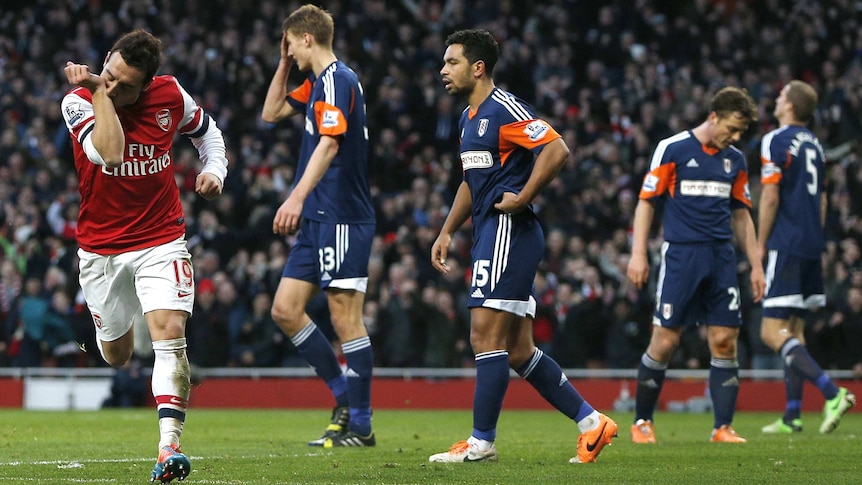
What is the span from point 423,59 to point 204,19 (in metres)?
4.55

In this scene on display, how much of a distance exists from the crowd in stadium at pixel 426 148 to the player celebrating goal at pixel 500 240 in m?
9.50

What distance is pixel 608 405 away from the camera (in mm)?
16453

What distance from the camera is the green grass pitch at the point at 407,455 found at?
644 cm

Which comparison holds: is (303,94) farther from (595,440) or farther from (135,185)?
(595,440)

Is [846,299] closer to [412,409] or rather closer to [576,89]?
[412,409]

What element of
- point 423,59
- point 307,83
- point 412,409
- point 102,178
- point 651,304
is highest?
point 423,59

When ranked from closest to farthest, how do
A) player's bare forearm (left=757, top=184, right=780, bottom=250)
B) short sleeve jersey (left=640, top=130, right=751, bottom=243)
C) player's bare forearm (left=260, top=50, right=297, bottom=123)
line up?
player's bare forearm (left=260, top=50, right=297, bottom=123)
short sleeve jersey (left=640, top=130, right=751, bottom=243)
player's bare forearm (left=757, top=184, right=780, bottom=250)

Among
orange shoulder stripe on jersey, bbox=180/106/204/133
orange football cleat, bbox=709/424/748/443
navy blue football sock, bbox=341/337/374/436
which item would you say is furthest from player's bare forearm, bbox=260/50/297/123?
orange football cleat, bbox=709/424/748/443

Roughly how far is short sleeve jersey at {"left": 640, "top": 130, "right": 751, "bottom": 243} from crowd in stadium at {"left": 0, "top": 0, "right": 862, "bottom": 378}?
7.12m

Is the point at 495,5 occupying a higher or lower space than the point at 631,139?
higher

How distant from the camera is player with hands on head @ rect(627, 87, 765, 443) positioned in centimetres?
949

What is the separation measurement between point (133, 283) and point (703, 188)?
449 cm

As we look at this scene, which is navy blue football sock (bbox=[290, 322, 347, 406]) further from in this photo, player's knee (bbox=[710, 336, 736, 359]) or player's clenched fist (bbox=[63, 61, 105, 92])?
player's clenched fist (bbox=[63, 61, 105, 92])

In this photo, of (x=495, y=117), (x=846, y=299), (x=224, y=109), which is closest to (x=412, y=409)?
(x=846, y=299)
